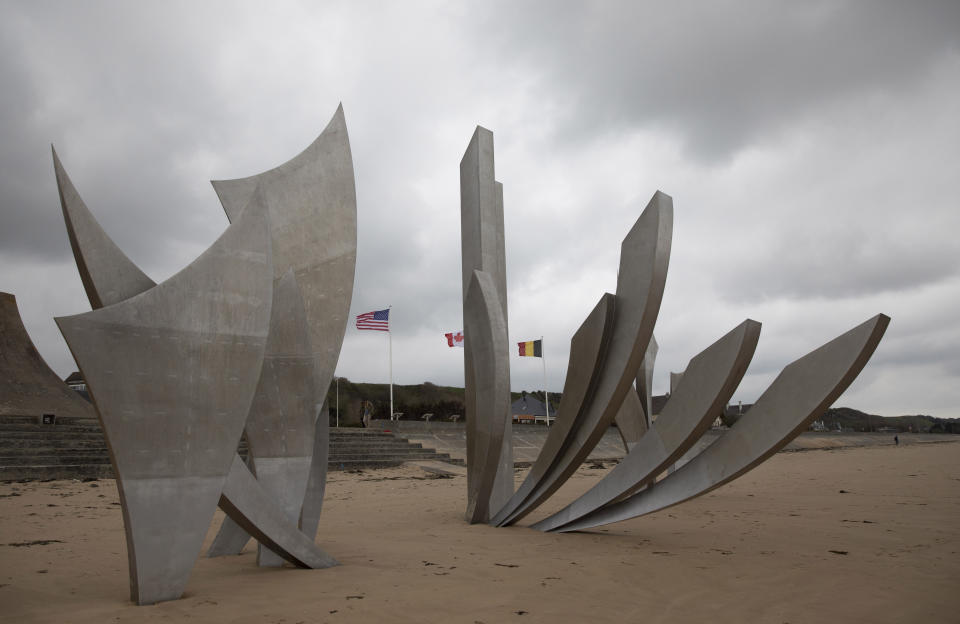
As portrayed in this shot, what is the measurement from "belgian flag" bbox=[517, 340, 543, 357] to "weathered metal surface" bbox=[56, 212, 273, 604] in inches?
948

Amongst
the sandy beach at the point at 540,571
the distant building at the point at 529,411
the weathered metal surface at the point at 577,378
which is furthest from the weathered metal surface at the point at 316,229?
the distant building at the point at 529,411

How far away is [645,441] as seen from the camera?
21.4 feet

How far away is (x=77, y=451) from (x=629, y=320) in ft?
46.7

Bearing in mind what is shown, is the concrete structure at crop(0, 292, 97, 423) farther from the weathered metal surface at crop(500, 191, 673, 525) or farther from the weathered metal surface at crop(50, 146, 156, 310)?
the weathered metal surface at crop(500, 191, 673, 525)

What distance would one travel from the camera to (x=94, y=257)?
4387 mm

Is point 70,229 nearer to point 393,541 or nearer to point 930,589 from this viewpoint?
point 393,541

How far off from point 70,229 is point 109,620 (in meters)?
2.54

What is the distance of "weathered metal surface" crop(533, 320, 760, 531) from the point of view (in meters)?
5.75

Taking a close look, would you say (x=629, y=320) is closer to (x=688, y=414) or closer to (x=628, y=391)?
(x=628, y=391)

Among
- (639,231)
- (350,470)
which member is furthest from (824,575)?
(350,470)

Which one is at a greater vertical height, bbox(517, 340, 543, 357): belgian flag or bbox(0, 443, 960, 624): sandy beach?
bbox(517, 340, 543, 357): belgian flag

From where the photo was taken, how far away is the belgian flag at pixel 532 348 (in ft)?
93.7

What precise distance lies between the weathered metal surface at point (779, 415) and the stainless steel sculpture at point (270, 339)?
11.3 ft

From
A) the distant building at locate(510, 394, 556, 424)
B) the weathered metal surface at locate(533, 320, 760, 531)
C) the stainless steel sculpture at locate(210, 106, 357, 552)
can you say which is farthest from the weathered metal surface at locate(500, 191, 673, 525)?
the distant building at locate(510, 394, 556, 424)
